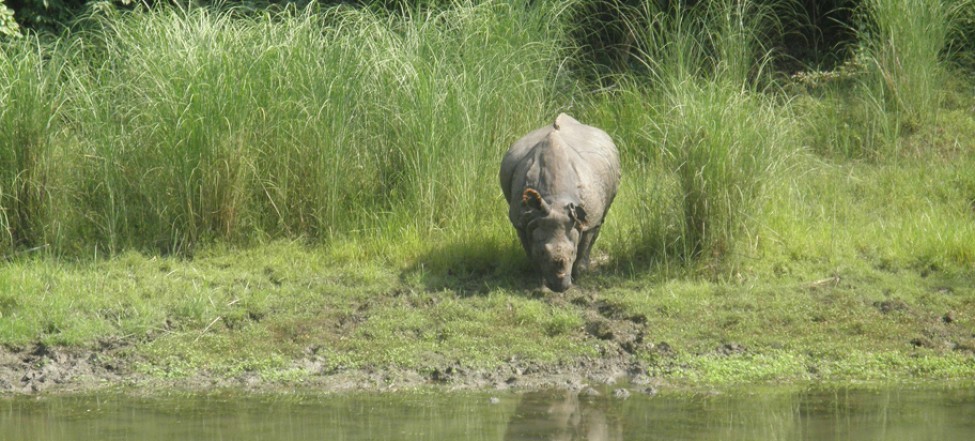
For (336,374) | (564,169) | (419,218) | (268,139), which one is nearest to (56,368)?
(336,374)

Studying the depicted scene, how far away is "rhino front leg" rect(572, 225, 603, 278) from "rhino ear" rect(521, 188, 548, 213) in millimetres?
457

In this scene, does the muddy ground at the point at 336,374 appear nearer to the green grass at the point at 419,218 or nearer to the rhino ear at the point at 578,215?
the green grass at the point at 419,218

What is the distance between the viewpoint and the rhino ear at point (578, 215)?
8852 mm

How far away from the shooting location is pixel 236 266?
31.7ft

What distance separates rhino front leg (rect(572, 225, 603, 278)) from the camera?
30.0 ft

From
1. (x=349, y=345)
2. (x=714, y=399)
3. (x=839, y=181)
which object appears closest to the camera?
(x=714, y=399)

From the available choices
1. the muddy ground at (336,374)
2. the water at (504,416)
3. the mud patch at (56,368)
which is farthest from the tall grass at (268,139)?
the water at (504,416)

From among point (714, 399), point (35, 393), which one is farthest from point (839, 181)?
point (35, 393)

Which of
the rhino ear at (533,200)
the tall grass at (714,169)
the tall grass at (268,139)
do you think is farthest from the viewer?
the tall grass at (268,139)

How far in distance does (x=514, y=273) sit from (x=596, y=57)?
5492 millimetres

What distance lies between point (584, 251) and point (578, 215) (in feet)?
1.40

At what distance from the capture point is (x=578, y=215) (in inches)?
352

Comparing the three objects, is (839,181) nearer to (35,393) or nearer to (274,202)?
(274,202)

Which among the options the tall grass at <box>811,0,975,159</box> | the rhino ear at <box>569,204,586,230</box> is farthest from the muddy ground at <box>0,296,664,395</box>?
the tall grass at <box>811,0,975,159</box>
